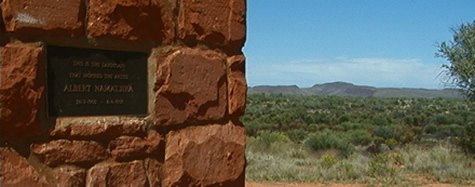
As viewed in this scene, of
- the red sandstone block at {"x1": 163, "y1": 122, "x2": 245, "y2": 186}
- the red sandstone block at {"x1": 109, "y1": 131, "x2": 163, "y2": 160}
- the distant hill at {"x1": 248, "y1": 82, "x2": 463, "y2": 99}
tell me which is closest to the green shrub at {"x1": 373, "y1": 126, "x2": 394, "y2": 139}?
the red sandstone block at {"x1": 163, "y1": 122, "x2": 245, "y2": 186}

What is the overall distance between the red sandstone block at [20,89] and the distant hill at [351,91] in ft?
311

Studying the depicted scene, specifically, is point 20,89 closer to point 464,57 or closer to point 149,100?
point 149,100

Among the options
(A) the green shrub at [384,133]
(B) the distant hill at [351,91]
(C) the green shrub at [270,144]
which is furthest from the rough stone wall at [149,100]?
(B) the distant hill at [351,91]

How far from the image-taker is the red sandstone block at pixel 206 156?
2.97m

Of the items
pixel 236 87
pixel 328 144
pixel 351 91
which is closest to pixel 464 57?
pixel 328 144

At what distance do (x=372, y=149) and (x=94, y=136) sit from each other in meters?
12.8

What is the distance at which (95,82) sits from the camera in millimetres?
2719

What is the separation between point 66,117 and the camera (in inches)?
103

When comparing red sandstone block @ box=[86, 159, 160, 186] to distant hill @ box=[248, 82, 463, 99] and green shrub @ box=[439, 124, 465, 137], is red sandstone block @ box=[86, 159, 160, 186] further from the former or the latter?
distant hill @ box=[248, 82, 463, 99]

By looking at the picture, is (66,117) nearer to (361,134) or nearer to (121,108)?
(121,108)

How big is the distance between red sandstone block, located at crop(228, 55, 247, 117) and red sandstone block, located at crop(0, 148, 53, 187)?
4.23ft

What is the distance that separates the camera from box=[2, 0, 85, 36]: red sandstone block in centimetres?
235

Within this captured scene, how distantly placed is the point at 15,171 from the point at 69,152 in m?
0.27

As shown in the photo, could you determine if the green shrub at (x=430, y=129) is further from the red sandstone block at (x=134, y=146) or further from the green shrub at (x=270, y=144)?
the red sandstone block at (x=134, y=146)
